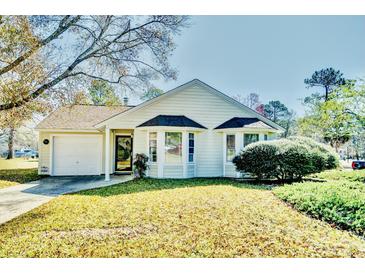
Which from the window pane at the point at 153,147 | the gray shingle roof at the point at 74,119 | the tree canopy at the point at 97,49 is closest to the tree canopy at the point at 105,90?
the tree canopy at the point at 97,49

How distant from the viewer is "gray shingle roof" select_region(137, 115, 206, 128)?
9.34m

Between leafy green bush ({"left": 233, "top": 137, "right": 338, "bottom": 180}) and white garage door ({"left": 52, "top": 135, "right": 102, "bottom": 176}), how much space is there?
643cm

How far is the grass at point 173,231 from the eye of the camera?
10.5 feet

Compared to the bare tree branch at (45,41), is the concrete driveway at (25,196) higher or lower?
lower

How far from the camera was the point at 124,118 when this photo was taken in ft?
32.0

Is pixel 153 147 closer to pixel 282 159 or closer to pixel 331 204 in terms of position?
pixel 282 159

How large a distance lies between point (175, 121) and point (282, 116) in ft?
27.7

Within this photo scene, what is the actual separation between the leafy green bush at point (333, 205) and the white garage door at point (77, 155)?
8110 millimetres

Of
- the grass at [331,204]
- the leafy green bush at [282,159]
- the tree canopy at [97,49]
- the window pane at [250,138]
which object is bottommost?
the grass at [331,204]

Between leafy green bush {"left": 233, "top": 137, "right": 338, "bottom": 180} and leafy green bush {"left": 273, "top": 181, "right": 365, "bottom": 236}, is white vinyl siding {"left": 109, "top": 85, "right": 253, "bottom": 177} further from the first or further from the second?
leafy green bush {"left": 273, "top": 181, "right": 365, "bottom": 236}

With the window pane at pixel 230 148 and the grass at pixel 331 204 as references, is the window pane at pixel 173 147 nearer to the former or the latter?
the window pane at pixel 230 148

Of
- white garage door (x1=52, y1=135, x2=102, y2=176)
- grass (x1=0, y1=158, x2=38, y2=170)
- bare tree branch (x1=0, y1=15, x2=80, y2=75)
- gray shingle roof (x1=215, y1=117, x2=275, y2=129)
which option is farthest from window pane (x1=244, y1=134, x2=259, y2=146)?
grass (x1=0, y1=158, x2=38, y2=170)

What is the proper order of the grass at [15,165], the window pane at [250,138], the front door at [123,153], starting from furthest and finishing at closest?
the grass at [15,165] < the front door at [123,153] < the window pane at [250,138]

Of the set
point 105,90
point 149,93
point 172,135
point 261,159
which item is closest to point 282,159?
point 261,159
